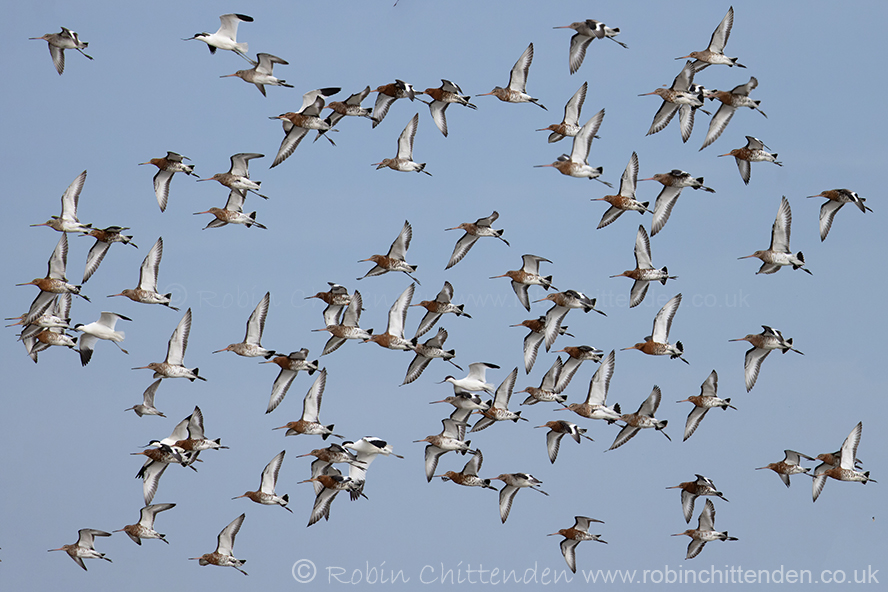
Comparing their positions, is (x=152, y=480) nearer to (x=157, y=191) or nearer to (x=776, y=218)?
(x=157, y=191)

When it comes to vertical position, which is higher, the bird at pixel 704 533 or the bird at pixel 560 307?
the bird at pixel 560 307

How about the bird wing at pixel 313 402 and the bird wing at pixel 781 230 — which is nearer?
the bird wing at pixel 781 230

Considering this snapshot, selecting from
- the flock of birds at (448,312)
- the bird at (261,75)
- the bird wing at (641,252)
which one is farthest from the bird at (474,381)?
the bird at (261,75)

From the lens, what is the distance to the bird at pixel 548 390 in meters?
43.9

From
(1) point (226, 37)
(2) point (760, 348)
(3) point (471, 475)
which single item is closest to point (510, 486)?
(3) point (471, 475)

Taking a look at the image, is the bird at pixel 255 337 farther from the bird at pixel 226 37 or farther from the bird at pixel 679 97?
the bird at pixel 679 97

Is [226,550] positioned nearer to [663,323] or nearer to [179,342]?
[179,342]

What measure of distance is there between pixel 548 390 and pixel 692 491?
5056 mm

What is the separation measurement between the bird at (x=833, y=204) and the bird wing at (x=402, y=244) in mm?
11472

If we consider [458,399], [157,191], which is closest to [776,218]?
[458,399]

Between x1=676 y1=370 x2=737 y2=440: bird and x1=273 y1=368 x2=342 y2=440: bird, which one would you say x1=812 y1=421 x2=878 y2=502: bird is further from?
x1=273 y1=368 x2=342 y2=440: bird

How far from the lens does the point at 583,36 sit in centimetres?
4197

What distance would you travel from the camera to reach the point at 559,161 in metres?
42.9

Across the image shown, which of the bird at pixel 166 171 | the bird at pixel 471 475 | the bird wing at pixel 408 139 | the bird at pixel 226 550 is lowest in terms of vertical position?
the bird at pixel 226 550
